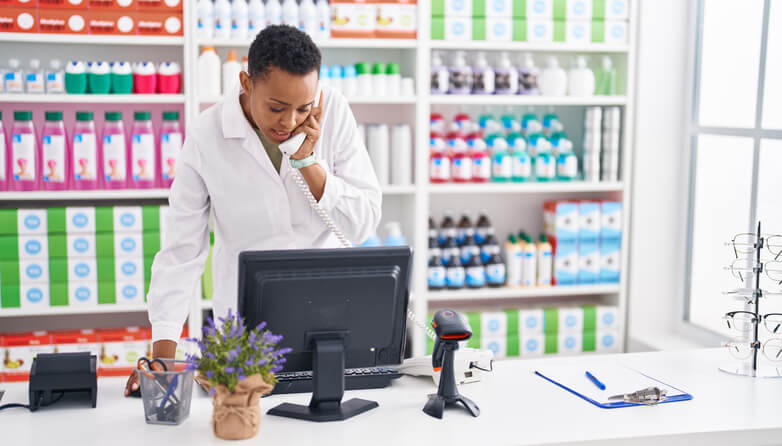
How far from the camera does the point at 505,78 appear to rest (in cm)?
364

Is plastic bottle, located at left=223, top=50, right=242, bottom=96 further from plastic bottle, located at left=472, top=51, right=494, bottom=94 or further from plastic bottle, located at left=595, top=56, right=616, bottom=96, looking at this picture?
plastic bottle, located at left=595, top=56, right=616, bottom=96

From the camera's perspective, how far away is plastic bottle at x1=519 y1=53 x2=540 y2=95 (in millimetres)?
3670

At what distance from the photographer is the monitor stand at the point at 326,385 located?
1776mm

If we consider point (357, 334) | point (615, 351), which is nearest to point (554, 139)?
point (615, 351)

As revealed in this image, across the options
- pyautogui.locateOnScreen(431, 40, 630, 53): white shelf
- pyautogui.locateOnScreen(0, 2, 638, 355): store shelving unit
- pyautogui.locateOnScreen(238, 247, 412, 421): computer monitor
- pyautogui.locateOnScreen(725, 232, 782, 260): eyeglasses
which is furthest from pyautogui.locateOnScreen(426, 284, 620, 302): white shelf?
pyautogui.locateOnScreen(238, 247, 412, 421): computer monitor

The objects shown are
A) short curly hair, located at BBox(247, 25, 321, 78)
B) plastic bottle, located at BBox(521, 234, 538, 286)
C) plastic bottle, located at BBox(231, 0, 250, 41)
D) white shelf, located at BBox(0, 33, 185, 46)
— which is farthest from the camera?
plastic bottle, located at BBox(521, 234, 538, 286)

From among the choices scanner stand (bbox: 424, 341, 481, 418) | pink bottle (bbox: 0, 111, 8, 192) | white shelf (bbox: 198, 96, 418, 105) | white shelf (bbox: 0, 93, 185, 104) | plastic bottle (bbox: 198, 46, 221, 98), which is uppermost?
plastic bottle (bbox: 198, 46, 221, 98)

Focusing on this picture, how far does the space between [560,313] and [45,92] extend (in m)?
2.45

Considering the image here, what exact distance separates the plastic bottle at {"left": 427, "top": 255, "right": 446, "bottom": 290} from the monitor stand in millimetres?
1857

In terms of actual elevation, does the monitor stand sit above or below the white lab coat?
below

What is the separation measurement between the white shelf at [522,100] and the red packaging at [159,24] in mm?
1105

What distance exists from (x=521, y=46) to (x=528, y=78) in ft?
0.49

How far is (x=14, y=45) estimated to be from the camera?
3527 millimetres

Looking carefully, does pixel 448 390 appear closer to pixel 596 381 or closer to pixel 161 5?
pixel 596 381
